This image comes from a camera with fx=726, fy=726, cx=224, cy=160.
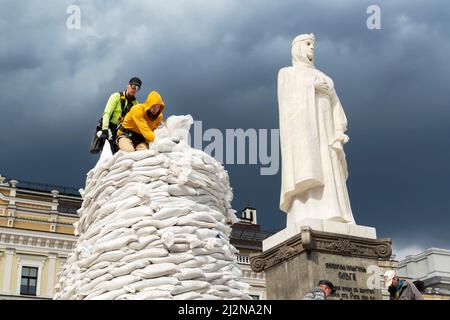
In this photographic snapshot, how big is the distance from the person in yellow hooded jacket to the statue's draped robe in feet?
15.1

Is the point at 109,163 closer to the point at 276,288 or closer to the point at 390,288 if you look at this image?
the point at 390,288

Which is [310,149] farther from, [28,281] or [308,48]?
[28,281]

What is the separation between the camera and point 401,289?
239 inches

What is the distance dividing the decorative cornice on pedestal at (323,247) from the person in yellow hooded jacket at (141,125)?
12.7 ft

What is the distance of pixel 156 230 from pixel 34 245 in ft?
99.6

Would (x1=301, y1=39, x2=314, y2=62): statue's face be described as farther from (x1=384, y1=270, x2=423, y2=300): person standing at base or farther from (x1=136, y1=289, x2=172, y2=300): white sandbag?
(x1=136, y1=289, x2=172, y2=300): white sandbag

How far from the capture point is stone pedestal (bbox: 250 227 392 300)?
9.62 m

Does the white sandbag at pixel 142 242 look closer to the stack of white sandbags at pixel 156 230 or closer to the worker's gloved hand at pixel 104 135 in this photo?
the stack of white sandbags at pixel 156 230


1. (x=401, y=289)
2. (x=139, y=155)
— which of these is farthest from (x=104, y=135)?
(x=401, y=289)

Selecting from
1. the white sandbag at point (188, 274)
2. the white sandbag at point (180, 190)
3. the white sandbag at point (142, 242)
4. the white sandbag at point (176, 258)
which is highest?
the white sandbag at point (180, 190)

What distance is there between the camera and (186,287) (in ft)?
16.9

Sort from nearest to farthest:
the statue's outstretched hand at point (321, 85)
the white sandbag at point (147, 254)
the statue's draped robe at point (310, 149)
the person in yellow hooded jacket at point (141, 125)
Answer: the white sandbag at point (147, 254) < the person in yellow hooded jacket at point (141, 125) < the statue's draped robe at point (310, 149) < the statue's outstretched hand at point (321, 85)

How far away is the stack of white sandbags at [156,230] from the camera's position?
520cm

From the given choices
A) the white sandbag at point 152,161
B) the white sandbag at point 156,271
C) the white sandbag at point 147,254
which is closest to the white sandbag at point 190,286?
the white sandbag at point 156,271
